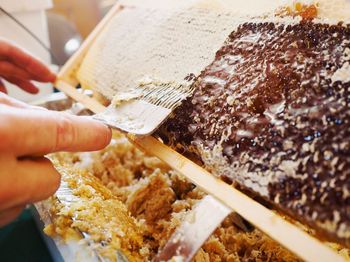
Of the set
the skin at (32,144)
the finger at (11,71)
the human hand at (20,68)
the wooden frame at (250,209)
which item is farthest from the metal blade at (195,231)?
the finger at (11,71)

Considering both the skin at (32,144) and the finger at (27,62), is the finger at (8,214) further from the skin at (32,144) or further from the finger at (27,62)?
the finger at (27,62)

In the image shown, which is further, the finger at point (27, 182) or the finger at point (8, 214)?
the finger at point (8, 214)

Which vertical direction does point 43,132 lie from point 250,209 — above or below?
above

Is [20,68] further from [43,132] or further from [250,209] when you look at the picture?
[250,209]

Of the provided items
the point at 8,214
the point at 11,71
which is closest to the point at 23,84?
the point at 11,71

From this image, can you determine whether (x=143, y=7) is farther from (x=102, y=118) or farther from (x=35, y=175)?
(x=35, y=175)

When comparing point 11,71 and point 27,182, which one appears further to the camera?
point 11,71
